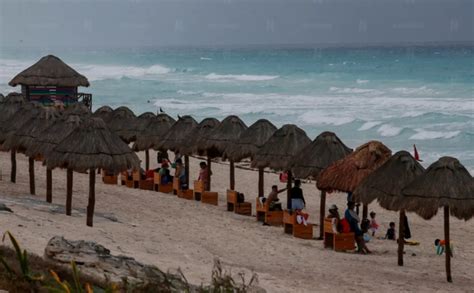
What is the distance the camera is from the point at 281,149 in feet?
57.5

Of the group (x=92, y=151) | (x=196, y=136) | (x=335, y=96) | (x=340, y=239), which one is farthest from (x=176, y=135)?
(x=335, y=96)

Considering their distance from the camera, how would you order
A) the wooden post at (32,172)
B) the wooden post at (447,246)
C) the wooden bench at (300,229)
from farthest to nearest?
1. the wooden post at (32,172)
2. the wooden bench at (300,229)
3. the wooden post at (447,246)

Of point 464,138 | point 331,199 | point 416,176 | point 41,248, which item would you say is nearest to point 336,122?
point 464,138

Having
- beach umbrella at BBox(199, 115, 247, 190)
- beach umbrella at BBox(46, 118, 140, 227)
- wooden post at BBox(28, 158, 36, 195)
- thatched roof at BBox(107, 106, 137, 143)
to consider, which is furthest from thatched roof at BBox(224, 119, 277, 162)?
beach umbrella at BBox(46, 118, 140, 227)

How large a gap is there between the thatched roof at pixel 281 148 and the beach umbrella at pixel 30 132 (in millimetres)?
4214

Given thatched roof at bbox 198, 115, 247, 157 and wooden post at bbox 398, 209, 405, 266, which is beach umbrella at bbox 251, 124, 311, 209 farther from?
wooden post at bbox 398, 209, 405, 266

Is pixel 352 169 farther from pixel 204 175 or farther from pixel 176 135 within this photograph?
pixel 176 135

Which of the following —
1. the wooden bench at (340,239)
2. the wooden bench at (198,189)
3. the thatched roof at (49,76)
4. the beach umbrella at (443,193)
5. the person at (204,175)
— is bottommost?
the wooden bench at (340,239)

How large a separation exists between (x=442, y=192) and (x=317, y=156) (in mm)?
4144

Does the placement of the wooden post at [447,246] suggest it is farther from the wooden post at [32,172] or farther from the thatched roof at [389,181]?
the wooden post at [32,172]

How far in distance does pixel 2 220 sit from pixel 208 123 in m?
8.85

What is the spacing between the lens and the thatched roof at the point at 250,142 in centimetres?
1878

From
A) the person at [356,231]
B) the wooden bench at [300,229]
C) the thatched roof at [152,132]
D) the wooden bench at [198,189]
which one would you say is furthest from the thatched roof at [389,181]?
the thatched roof at [152,132]

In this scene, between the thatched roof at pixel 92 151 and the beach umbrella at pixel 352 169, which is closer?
the thatched roof at pixel 92 151
